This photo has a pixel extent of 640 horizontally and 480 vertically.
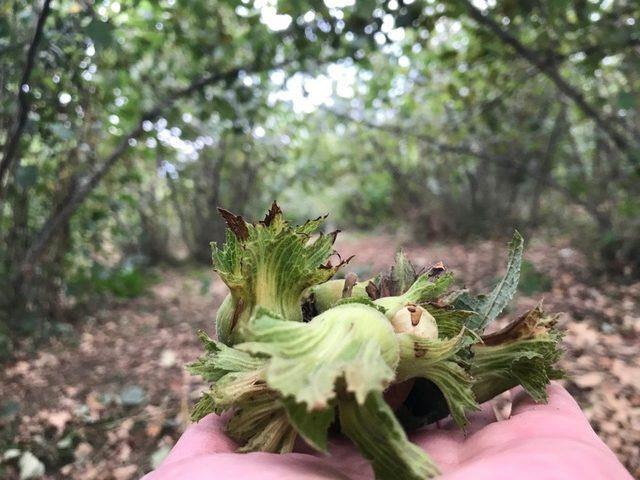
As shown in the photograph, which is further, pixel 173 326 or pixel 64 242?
pixel 173 326

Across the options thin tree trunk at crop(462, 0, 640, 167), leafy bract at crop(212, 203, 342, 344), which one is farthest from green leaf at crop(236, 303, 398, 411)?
thin tree trunk at crop(462, 0, 640, 167)

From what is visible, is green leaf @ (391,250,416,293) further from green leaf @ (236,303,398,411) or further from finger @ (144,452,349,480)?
finger @ (144,452,349,480)

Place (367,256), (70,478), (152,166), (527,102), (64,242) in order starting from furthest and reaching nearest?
(367,256), (152,166), (527,102), (64,242), (70,478)

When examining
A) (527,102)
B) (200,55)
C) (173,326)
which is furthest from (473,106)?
(173,326)

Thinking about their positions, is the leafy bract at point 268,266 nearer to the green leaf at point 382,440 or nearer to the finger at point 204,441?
the finger at point 204,441

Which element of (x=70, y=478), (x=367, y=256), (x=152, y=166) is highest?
(x=152, y=166)

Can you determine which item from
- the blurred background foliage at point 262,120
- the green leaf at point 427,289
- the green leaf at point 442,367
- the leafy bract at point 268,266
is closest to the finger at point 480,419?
the green leaf at point 442,367

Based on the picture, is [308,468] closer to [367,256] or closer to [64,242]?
[64,242]

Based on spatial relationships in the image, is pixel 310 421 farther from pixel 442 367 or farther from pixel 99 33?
pixel 99 33
